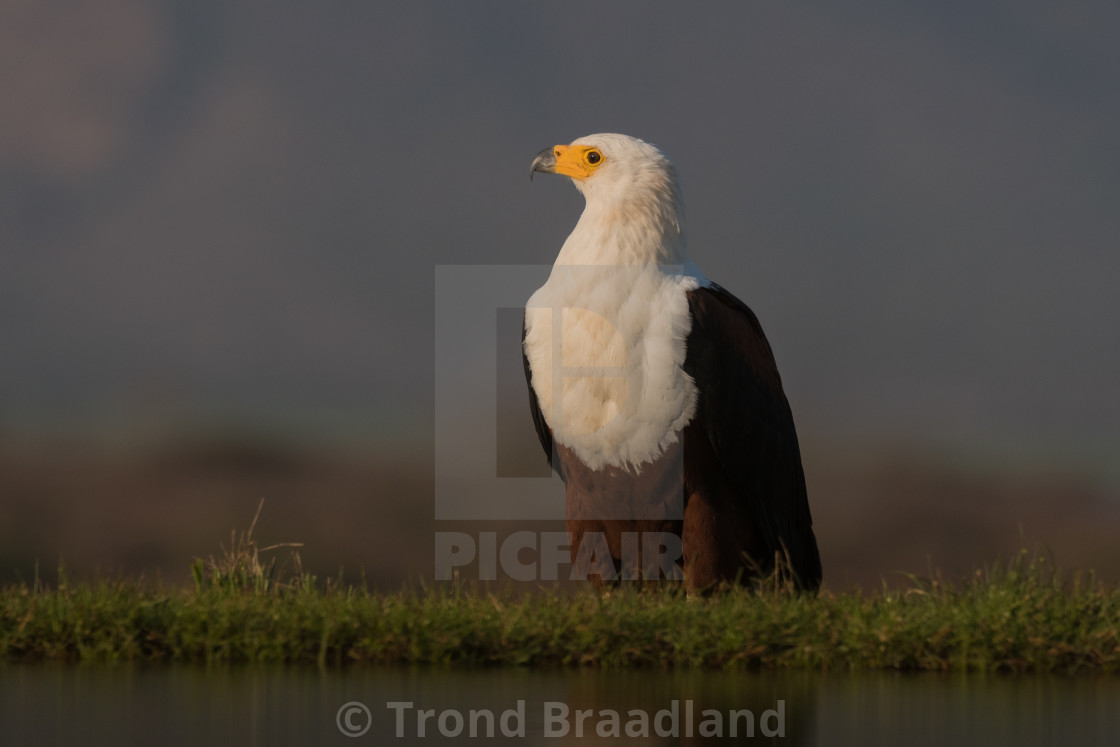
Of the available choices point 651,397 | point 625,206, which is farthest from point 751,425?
point 625,206

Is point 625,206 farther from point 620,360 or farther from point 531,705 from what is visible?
point 531,705

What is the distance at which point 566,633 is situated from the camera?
20.1 feet

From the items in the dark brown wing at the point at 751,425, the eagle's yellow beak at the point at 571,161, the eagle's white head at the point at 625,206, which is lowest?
the dark brown wing at the point at 751,425

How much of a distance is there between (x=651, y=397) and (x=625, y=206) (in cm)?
151

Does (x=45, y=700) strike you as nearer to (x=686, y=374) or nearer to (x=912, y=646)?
(x=912, y=646)

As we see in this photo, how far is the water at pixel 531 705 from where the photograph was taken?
4.24m

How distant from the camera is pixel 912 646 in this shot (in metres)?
6.12

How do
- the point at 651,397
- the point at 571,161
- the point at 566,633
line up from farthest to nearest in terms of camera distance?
the point at 571,161
the point at 651,397
the point at 566,633

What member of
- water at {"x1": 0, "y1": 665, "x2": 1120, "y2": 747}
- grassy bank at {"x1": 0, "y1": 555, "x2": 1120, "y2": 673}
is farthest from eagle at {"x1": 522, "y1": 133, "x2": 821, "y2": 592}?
water at {"x1": 0, "y1": 665, "x2": 1120, "y2": 747}

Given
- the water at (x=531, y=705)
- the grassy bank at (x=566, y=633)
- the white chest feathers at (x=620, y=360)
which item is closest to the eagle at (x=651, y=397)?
the white chest feathers at (x=620, y=360)

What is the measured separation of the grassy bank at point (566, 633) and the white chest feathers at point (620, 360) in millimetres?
2044

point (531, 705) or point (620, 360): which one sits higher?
point (620, 360)

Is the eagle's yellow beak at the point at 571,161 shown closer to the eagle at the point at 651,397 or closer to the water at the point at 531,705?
the eagle at the point at 651,397

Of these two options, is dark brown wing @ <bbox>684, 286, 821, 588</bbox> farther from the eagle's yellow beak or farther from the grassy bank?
the grassy bank
